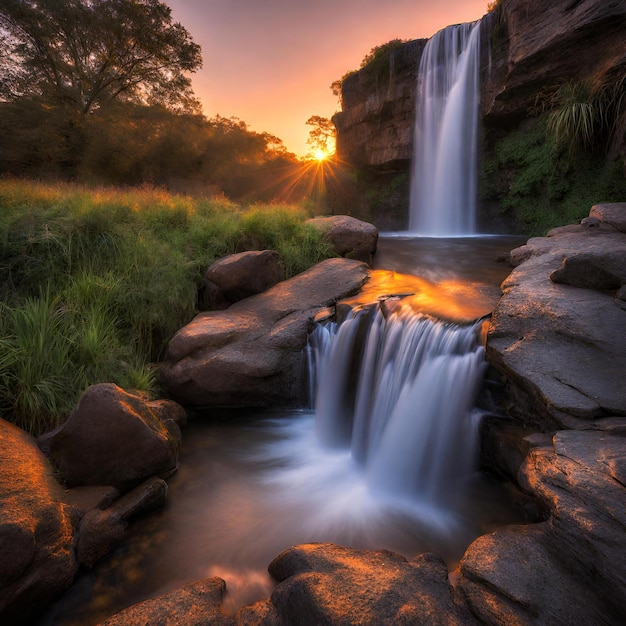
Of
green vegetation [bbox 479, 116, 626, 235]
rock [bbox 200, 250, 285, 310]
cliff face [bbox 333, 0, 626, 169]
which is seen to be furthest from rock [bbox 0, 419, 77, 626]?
cliff face [bbox 333, 0, 626, 169]

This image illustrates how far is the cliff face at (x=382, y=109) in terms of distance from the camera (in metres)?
14.3

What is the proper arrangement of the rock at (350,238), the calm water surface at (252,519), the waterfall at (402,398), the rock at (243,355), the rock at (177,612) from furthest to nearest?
the rock at (350,238) < the rock at (243,355) < the waterfall at (402,398) < the calm water surface at (252,519) < the rock at (177,612)

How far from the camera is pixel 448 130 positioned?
13.2 meters

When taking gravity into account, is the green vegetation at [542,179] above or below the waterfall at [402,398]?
above

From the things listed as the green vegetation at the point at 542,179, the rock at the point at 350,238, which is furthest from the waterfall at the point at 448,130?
the rock at the point at 350,238

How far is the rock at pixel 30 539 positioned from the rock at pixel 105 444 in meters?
0.23

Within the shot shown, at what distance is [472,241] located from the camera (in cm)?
1007

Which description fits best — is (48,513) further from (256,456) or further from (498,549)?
(498,549)

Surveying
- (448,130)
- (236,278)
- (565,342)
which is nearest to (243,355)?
(236,278)

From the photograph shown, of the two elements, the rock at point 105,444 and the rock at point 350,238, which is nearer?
the rock at point 105,444

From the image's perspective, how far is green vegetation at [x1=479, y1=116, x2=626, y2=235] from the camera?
8.94 metres

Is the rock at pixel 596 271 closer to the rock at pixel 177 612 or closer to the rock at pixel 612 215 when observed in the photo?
the rock at pixel 612 215

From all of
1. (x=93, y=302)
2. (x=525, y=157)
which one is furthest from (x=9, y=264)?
(x=525, y=157)

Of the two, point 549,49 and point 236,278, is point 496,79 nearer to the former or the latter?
point 549,49
